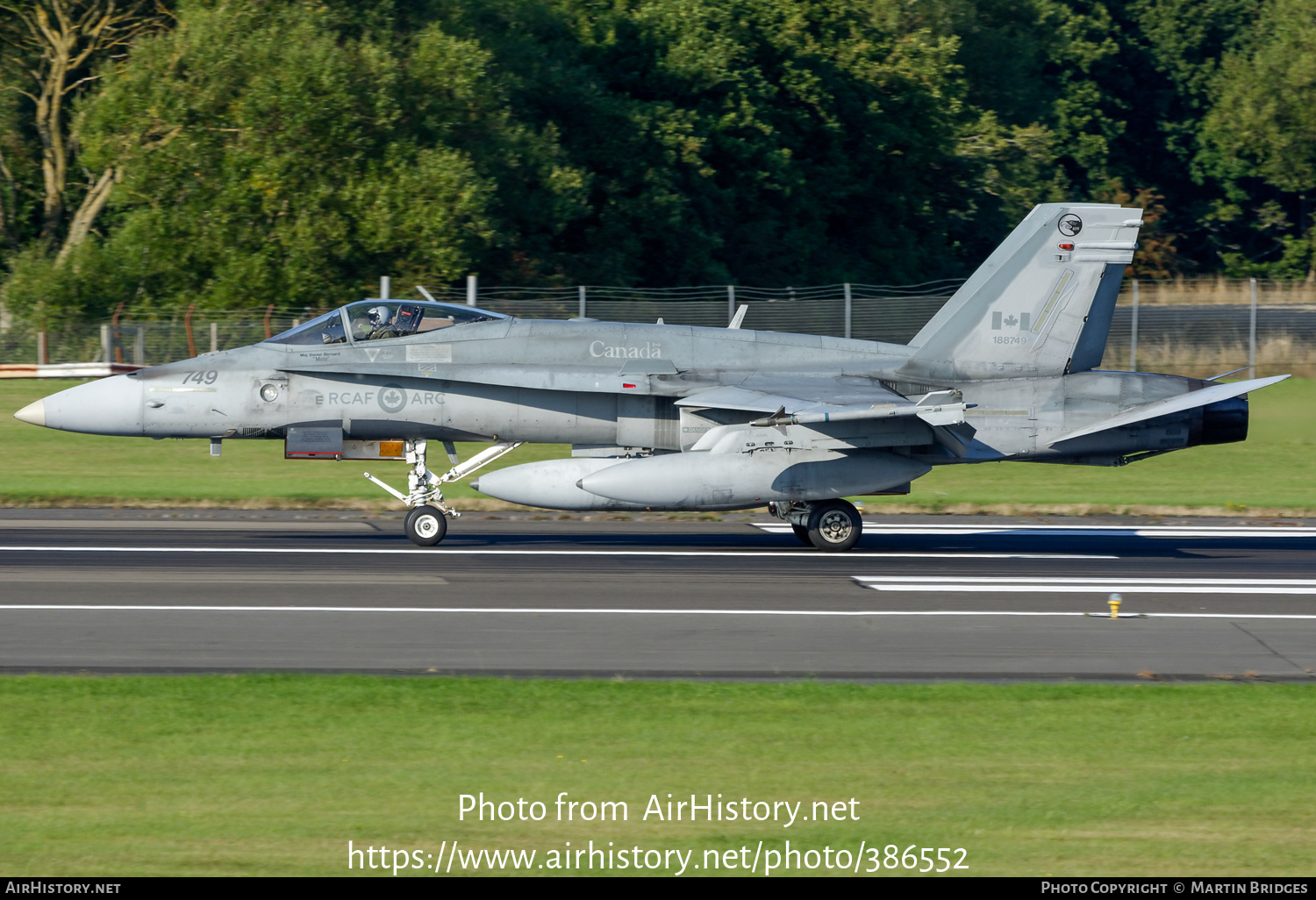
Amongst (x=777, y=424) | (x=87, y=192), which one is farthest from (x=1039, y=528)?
(x=87, y=192)

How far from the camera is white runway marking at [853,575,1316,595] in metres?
14.9

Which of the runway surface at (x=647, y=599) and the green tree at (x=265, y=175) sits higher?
the green tree at (x=265, y=175)

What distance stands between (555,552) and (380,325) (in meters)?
3.40

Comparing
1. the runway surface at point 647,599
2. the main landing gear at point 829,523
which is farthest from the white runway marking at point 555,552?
the main landing gear at point 829,523

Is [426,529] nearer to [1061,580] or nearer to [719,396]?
[719,396]

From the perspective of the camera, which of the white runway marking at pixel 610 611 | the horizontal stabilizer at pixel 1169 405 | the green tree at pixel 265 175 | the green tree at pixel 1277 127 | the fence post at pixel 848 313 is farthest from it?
the green tree at pixel 1277 127

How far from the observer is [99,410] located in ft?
54.4

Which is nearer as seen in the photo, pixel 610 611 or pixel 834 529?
pixel 610 611

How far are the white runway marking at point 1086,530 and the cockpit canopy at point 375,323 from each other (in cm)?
536

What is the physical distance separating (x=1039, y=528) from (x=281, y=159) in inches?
891

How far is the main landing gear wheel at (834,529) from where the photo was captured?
693 inches

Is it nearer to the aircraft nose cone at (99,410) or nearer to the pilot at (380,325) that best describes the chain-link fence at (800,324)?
the pilot at (380,325)

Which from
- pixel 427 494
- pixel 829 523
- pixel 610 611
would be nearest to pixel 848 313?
pixel 829 523

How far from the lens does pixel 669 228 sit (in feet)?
150
